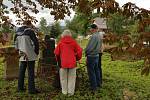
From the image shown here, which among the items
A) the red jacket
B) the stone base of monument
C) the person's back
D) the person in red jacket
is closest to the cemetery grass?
the stone base of monument

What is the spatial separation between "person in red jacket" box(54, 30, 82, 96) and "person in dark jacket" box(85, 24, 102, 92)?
33 centimetres

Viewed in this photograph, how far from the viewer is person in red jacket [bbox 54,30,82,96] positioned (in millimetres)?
10938

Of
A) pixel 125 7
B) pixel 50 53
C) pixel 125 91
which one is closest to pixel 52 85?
pixel 50 53

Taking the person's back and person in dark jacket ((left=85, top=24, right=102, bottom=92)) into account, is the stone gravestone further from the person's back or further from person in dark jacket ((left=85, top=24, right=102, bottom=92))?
the person's back

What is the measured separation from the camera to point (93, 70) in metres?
11.7

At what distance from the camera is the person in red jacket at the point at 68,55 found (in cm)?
1094

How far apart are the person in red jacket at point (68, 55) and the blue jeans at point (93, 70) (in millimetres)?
431

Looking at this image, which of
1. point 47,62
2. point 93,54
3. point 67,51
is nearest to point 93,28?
point 93,54

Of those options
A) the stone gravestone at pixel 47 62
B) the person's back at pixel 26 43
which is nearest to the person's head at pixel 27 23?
the person's back at pixel 26 43

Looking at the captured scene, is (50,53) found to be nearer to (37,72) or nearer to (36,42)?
(37,72)

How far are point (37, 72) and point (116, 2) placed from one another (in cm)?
819

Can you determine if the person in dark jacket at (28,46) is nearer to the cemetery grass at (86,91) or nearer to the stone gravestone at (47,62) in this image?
the cemetery grass at (86,91)

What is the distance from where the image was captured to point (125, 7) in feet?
18.6

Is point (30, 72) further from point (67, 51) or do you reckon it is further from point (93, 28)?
point (93, 28)
